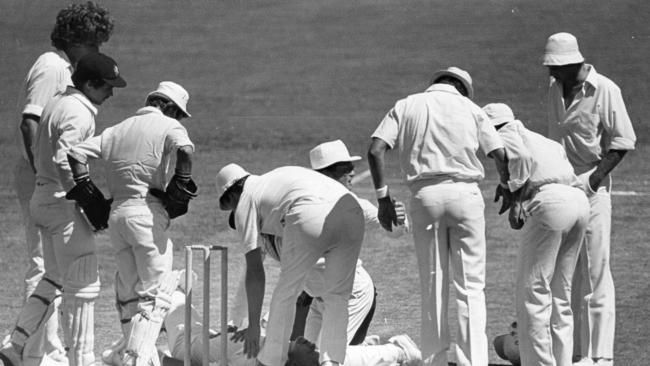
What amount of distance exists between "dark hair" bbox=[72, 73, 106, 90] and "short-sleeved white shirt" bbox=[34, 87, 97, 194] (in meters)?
0.04

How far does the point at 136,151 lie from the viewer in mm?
8734

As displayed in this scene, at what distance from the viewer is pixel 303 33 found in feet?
85.2

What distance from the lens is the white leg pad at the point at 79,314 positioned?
8805 mm

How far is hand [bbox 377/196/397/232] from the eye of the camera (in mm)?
8219

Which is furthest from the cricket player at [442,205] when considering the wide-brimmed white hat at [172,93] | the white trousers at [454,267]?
the wide-brimmed white hat at [172,93]

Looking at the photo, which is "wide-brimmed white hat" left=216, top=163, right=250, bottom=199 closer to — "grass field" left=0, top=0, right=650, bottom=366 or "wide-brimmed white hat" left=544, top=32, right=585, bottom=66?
"wide-brimmed white hat" left=544, top=32, right=585, bottom=66

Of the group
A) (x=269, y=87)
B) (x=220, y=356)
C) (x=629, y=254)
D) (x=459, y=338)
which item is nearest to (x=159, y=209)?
(x=220, y=356)

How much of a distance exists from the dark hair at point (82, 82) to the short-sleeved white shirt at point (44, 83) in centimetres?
55

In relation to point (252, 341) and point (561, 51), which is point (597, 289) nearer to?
point (561, 51)

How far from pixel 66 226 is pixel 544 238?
3115 mm

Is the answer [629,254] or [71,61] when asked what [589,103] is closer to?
[71,61]

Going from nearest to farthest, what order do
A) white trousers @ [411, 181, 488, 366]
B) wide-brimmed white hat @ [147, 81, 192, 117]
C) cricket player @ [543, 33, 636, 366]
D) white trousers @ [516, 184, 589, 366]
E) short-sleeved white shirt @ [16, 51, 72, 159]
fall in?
white trousers @ [411, 181, 488, 366] < white trousers @ [516, 184, 589, 366] < cricket player @ [543, 33, 636, 366] < wide-brimmed white hat @ [147, 81, 192, 117] < short-sleeved white shirt @ [16, 51, 72, 159]

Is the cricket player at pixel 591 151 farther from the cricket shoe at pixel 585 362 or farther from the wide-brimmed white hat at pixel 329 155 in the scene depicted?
the wide-brimmed white hat at pixel 329 155

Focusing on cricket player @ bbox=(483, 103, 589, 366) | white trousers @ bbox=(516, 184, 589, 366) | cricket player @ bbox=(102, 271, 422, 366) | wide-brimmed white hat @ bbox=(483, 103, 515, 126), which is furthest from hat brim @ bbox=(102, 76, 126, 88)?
white trousers @ bbox=(516, 184, 589, 366)
